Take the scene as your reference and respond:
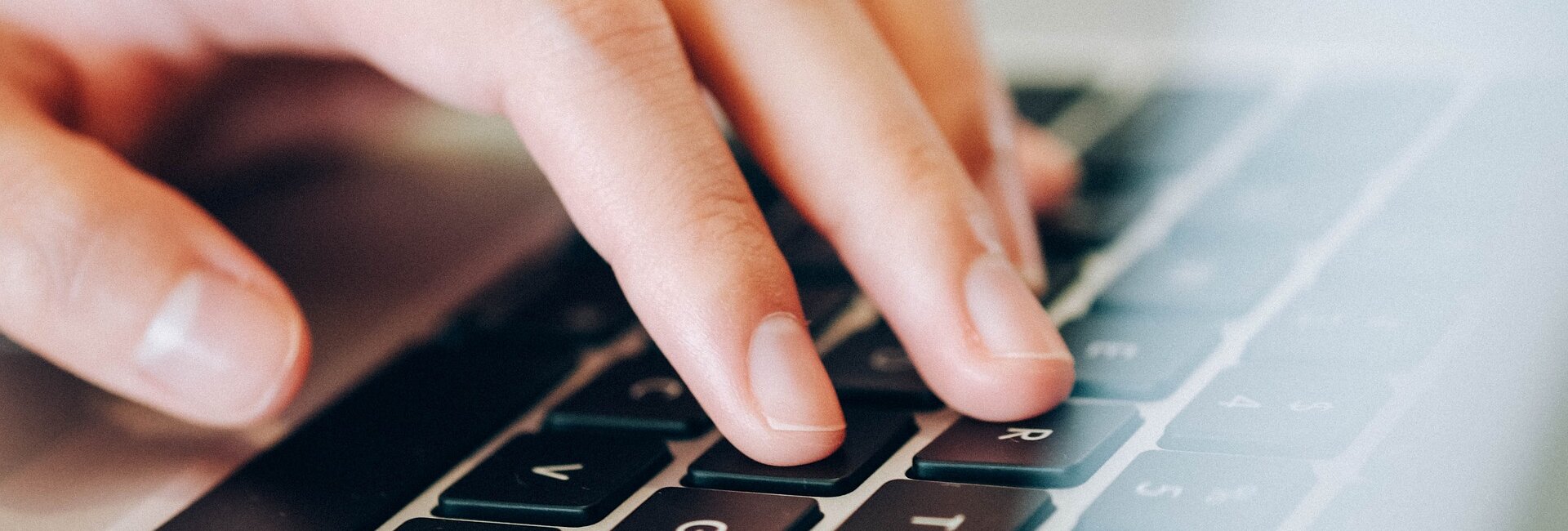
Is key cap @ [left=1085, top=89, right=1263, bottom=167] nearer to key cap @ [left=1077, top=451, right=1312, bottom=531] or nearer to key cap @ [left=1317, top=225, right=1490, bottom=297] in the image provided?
key cap @ [left=1317, top=225, right=1490, bottom=297]

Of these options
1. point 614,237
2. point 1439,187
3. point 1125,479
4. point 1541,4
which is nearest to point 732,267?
point 614,237

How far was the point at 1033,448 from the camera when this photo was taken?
0.43 m

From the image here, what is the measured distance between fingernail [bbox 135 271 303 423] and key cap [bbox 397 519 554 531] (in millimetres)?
111

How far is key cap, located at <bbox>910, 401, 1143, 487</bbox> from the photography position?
419mm

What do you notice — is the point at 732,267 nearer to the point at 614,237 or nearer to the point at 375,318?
the point at 614,237

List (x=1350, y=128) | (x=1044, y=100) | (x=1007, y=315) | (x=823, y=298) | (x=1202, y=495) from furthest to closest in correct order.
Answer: (x=1044, y=100)
(x=1350, y=128)
(x=823, y=298)
(x=1007, y=315)
(x=1202, y=495)

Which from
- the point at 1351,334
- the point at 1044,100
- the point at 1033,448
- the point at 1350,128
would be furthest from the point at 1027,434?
the point at 1044,100

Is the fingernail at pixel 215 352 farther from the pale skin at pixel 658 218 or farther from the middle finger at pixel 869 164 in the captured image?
the middle finger at pixel 869 164

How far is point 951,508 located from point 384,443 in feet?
0.75

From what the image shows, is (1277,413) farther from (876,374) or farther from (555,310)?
(555,310)

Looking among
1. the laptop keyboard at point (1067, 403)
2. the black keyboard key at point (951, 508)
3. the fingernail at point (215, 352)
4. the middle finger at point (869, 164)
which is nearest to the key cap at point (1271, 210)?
the laptop keyboard at point (1067, 403)

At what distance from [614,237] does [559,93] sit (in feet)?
0.20

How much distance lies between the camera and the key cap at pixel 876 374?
510mm

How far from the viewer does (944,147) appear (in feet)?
1.86
